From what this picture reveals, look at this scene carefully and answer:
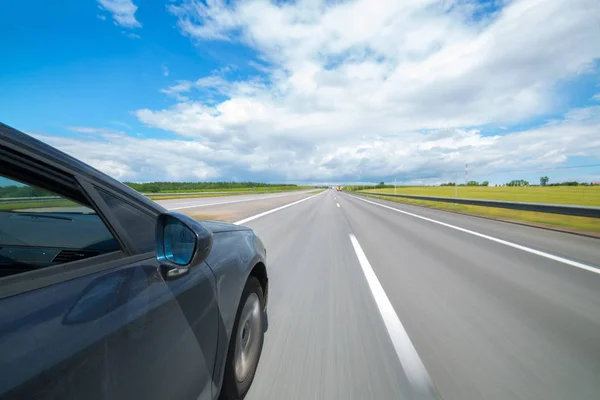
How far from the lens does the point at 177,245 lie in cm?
142

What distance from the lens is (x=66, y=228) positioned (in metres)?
1.70

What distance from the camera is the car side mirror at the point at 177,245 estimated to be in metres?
1.37

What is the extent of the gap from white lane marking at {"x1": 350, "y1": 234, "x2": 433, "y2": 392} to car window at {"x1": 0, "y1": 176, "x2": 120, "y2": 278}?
2300mm

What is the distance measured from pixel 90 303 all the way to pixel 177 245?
1.51ft

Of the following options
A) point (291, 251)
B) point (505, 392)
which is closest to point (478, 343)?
point (505, 392)

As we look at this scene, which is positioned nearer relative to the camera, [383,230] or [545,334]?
[545,334]

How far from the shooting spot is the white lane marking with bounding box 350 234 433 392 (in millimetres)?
2082

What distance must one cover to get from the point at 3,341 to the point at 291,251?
565 cm

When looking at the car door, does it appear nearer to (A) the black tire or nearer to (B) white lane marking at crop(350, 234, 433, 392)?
(A) the black tire

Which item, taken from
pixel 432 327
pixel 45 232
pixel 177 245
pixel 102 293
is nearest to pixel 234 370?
pixel 177 245

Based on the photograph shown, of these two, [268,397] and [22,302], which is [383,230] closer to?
[268,397]

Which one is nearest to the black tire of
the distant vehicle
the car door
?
the distant vehicle

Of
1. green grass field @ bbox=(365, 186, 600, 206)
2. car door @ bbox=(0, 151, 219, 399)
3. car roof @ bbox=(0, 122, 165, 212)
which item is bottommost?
green grass field @ bbox=(365, 186, 600, 206)

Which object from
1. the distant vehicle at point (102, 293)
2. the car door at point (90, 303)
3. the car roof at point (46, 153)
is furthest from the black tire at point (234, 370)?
the car roof at point (46, 153)
